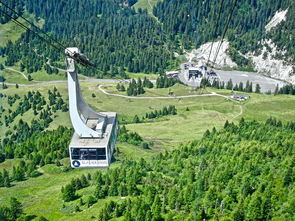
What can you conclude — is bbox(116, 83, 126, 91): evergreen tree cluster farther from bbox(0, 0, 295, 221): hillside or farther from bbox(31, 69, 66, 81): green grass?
bbox(31, 69, 66, 81): green grass

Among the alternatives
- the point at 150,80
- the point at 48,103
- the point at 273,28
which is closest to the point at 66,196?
the point at 48,103

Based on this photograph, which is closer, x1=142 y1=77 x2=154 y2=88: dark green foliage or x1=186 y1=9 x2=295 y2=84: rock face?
x1=142 y1=77 x2=154 y2=88: dark green foliage

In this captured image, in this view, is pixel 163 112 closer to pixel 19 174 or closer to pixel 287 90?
pixel 287 90

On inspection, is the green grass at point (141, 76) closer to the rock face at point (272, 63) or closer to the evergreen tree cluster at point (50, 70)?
the evergreen tree cluster at point (50, 70)

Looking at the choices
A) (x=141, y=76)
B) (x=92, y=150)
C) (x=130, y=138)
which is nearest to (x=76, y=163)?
(x=92, y=150)

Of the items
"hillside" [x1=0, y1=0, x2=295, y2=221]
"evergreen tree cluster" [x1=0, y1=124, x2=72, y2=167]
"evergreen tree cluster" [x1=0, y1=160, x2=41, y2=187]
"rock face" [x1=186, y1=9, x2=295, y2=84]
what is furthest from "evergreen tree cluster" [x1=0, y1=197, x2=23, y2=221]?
"rock face" [x1=186, y1=9, x2=295, y2=84]

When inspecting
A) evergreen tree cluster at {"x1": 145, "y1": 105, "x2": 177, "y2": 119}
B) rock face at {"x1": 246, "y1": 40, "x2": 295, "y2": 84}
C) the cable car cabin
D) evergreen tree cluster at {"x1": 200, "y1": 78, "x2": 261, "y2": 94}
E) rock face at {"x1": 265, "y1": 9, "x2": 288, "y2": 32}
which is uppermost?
rock face at {"x1": 265, "y1": 9, "x2": 288, "y2": 32}
